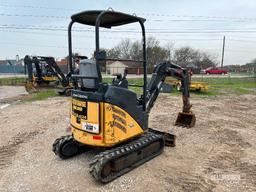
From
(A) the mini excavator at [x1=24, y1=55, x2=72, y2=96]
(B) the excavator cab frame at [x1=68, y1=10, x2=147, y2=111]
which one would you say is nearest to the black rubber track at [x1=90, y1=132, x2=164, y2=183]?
(B) the excavator cab frame at [x1=68, y1=10, x2=147, y2=111]

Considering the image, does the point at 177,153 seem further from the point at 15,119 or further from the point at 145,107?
the point at 15,119

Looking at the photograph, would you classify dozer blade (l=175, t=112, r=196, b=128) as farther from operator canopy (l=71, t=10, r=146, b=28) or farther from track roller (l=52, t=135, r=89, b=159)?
operator canopy (l=71, t=10, r=146, b=28)

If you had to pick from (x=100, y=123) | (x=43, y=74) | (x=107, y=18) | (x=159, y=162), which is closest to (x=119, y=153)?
(x=100, y=123)

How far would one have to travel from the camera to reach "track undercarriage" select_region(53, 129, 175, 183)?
429cm

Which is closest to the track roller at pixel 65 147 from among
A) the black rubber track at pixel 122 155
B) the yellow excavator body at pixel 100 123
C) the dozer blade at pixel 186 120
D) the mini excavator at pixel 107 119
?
the mini excavator at pixel 107 119

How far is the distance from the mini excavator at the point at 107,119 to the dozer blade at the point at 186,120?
2.48 m

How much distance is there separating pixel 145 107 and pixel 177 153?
4.05 feet

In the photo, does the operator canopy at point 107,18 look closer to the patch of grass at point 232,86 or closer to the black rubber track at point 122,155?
the black rubber track at point 122,155

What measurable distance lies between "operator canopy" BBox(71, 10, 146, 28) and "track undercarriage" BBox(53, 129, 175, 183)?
7.43 feet

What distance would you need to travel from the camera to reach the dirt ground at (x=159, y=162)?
14.2 feet

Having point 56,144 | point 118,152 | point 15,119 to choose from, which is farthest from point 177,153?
point 15,119

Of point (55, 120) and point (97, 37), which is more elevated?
point (97, 37)

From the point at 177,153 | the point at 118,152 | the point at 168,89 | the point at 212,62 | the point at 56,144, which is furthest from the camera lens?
the point at 212,62

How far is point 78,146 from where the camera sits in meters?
5.57
